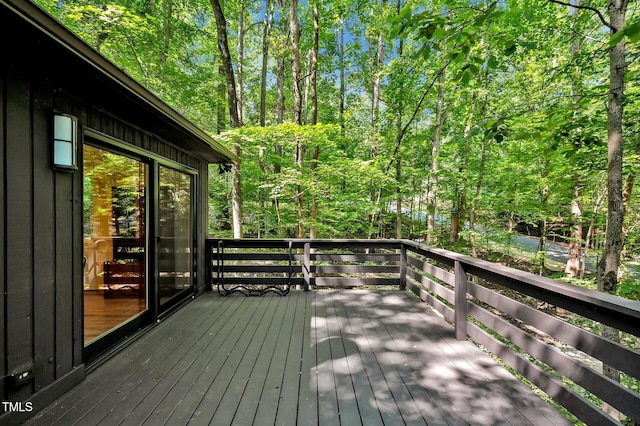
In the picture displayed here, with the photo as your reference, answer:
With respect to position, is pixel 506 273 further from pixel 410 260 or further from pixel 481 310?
pixel 410 260

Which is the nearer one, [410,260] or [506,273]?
[506,273]

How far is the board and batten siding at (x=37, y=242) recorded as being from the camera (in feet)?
5.04

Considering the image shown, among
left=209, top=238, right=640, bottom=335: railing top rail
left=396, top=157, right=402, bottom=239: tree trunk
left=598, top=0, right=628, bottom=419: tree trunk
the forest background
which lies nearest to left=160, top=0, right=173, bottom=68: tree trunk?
the forest background

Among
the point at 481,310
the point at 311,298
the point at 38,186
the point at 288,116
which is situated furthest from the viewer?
the point at 288,116

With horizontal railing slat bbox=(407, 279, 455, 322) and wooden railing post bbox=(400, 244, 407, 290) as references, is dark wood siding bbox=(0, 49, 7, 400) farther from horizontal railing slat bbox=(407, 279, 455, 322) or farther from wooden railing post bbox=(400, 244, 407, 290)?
wooden railing post bbox=(400, 244, 407, 290)

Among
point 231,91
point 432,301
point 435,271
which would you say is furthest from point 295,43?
point 432,301

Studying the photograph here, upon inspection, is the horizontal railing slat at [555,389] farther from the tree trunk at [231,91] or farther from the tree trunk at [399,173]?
the tree trunk at [399,173]

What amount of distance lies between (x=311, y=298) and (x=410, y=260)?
156 centimetres

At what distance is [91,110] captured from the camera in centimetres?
217

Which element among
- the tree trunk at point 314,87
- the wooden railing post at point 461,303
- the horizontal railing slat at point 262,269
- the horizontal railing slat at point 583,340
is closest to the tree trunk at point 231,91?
the tree trunk at point 314,87

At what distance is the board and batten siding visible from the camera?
1537mm

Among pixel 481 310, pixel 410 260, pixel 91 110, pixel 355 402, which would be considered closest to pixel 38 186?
pixel 91 110

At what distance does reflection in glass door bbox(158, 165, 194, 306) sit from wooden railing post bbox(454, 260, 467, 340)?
3122 mm

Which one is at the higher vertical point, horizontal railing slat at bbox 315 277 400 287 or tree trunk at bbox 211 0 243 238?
tree trunk at bbox 211 0 243 238
